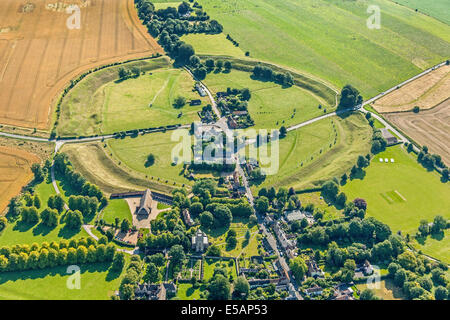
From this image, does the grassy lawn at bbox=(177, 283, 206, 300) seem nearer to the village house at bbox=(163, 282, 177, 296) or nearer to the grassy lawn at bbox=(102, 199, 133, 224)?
the village house at bbox=(163, 282, 177, 296)

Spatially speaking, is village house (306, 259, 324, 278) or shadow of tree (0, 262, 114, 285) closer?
shadow of tree (0, 262, 114, 285)

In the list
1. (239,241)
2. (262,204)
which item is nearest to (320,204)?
(262,204)

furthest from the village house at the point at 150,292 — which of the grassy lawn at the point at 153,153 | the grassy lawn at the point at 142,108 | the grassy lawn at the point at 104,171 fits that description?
the grassy lawn at the point at 142,108

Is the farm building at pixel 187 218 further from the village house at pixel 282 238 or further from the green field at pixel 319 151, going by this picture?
the green field at pixel 319 151

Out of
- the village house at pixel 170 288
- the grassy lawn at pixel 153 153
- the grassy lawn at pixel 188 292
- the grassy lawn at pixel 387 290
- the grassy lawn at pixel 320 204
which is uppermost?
the grassy lawn at pixel 153 153

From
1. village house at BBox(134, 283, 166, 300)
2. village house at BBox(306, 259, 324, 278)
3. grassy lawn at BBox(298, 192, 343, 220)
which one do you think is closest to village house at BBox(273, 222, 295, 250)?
village house at BBox(306, 259, 324, 278)
